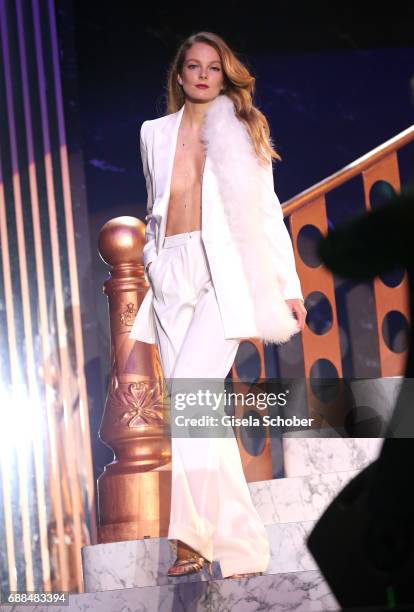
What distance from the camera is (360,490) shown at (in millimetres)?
906

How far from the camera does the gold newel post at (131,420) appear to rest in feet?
8.25

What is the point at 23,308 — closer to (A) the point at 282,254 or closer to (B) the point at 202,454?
(A) the point at 282,254

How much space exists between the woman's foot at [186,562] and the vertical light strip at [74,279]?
1.45 metres

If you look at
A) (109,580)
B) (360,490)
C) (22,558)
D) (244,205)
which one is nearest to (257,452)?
(22,558)

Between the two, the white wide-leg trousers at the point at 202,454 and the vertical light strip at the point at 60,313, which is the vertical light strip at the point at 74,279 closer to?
the vertical light strip at the point at 60,313

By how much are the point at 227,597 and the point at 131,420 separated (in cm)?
76

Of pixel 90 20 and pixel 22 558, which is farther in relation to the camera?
pixel 90 20

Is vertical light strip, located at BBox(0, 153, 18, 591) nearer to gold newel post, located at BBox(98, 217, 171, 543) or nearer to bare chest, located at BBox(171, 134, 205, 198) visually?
gold newel post, located at BBox(98, 217, 171, 543)

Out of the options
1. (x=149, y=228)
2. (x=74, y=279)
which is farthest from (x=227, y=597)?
(x=74, y=279)

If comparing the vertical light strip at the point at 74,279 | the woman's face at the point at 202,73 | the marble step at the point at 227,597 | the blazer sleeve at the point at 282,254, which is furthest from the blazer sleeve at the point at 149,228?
the vertical light strip at the point at 74,279

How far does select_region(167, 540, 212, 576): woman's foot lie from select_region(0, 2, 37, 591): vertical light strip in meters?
1.47

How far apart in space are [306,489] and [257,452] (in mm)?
1053

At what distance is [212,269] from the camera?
86.0 inches

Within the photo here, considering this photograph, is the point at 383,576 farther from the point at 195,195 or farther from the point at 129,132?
the point at 129,132
